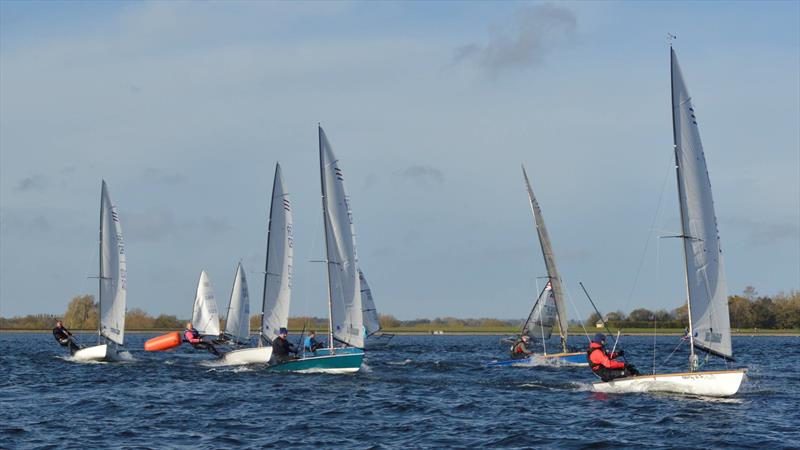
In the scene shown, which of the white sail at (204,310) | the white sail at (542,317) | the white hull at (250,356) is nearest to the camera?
the white hull at (250,356)

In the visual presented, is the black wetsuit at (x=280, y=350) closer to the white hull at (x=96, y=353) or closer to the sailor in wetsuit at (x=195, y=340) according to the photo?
the sailor in wetsuit at (x=195, y=340)

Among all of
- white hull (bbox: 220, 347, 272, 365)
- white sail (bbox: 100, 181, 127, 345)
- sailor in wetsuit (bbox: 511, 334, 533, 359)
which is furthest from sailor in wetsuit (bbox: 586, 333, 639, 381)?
white sail (bbox: 100, 181, 127, 345)

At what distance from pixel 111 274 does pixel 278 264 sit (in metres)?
11.8

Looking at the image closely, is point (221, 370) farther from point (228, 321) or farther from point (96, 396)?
point (228, 321)

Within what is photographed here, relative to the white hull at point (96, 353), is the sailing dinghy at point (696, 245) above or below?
above

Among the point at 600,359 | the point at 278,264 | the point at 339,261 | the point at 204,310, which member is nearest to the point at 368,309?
the point at 204,310

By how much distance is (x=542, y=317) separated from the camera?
200 feet

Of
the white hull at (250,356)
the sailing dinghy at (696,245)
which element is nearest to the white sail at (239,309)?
the white hull at (250,356)

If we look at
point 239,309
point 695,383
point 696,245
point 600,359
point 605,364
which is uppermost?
point 696,245

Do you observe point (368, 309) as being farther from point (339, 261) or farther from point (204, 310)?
point (339, 261)

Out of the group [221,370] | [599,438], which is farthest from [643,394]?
[221,370]

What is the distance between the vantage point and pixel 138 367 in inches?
2062

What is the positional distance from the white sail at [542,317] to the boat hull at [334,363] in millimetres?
18698

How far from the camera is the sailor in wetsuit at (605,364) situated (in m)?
36.0
